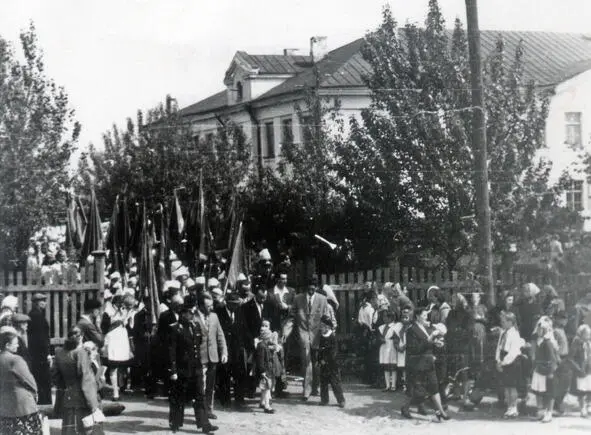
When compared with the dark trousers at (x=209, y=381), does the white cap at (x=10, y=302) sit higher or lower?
higher

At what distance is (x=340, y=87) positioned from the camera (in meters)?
38.1

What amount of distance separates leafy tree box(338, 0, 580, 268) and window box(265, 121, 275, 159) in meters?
18.8

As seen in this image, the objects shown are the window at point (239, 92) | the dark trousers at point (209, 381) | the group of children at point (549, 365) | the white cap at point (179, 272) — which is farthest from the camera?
the window at point (239, 92)

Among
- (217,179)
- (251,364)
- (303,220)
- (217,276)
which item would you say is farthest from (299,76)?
(251,364)

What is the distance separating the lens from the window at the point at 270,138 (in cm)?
4226

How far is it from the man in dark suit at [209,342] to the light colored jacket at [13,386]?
10.1ft

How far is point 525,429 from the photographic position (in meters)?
12.5

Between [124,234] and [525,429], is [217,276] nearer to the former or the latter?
[124,234]

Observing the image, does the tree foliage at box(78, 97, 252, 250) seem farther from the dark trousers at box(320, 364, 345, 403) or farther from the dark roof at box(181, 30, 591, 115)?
the dark trousers at box(320, 364, 345, 403)

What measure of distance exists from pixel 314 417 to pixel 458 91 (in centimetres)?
1117

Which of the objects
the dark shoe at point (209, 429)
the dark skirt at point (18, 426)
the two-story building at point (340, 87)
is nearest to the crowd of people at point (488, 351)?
the dark shoe at point (209, 429)

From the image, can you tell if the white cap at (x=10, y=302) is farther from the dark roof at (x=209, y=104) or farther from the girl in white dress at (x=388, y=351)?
the dark roof at (x=209, y=104)

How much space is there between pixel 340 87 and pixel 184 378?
27.3 m

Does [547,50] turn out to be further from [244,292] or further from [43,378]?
[43,378]
